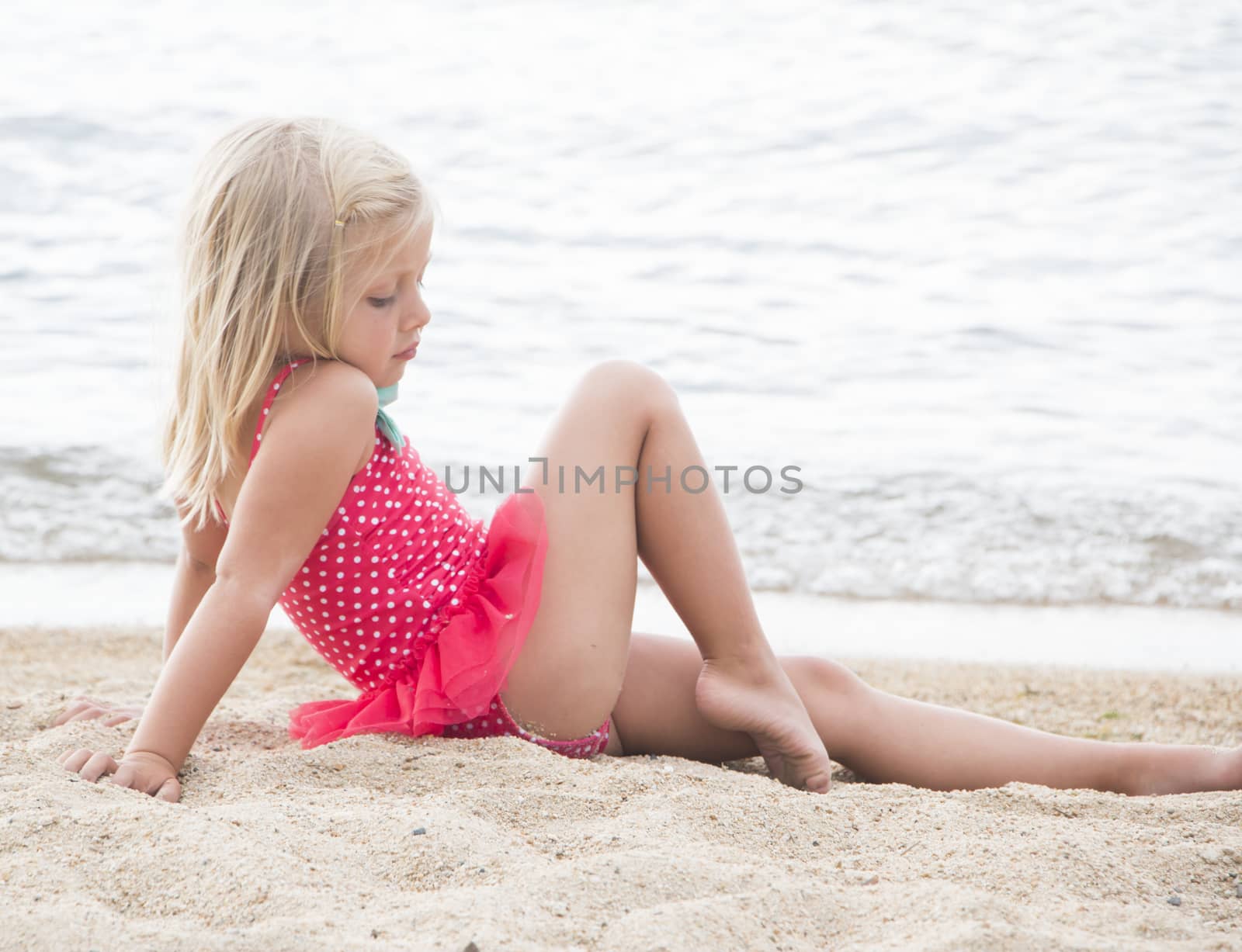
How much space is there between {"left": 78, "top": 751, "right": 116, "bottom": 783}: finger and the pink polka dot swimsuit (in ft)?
1.24

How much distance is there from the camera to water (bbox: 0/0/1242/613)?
466cm

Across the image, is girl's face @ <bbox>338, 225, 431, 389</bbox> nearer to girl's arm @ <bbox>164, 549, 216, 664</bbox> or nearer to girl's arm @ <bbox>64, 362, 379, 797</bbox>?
girl's arm @ <bbox>64, 362, 379, 797</bbox>

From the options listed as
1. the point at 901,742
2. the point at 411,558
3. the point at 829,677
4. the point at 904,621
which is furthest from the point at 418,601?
the point at 904,621

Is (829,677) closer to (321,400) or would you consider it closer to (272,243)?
(321,400)

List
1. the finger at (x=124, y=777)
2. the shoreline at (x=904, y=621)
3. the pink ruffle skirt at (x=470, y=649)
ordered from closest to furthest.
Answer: the finger at (x=124, y=777), the pink ruffle skirt at (x=470, y=649), the shoreline at (x=904, y=621)

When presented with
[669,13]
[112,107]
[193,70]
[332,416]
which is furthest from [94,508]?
[669,13]

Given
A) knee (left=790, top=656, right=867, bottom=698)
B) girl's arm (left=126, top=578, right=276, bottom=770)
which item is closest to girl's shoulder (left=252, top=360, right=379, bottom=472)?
girl's arm (left=126, top=578, right=276, bottom=770)

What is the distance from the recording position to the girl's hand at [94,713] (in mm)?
2408

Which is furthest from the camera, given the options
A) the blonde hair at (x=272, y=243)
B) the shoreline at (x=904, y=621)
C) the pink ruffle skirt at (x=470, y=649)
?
the shoreline at (x=904, y=621)

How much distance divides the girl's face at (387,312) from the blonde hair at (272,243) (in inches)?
0.7

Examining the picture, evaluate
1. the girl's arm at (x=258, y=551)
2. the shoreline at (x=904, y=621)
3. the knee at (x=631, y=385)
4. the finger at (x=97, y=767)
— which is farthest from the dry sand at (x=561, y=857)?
the shoreline at (x=904, y=621)

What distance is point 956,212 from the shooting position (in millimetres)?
9148

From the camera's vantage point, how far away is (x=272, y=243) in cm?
203

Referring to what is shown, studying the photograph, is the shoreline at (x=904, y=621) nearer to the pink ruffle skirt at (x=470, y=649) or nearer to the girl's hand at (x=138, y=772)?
the pink ruffle skirt at (x=470, y=649)
